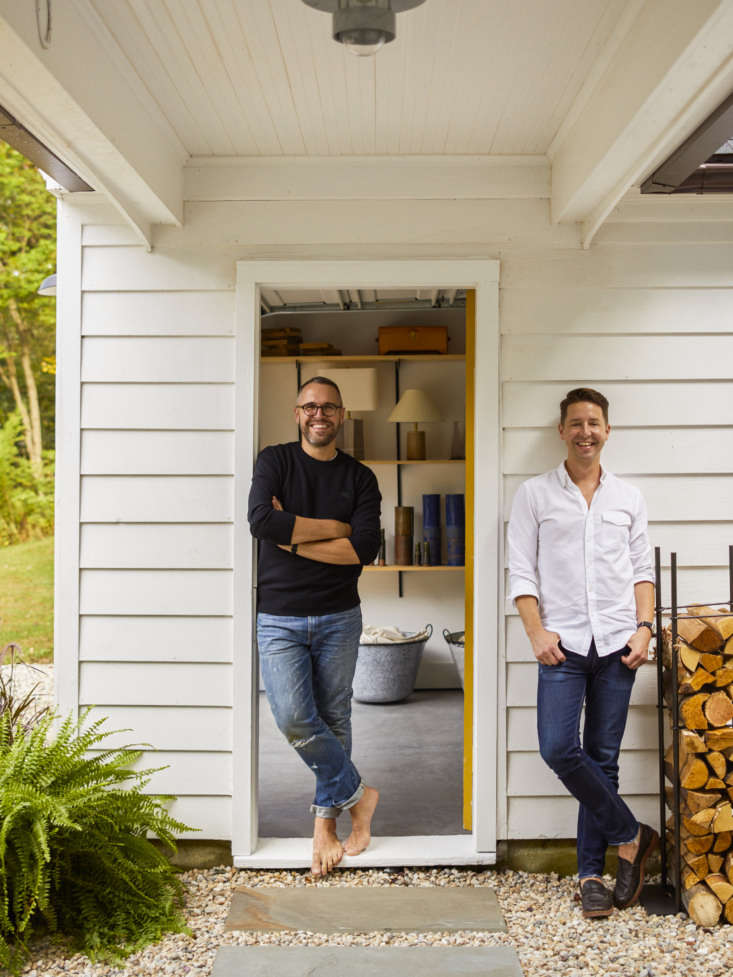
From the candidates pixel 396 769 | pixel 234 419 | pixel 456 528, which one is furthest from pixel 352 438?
pixel 234 419

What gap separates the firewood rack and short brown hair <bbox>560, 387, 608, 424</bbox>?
21.1 inches

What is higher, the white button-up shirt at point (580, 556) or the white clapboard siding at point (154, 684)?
the white button-up shirt at point (580, 556)

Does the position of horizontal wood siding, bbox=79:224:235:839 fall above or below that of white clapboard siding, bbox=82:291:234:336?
below

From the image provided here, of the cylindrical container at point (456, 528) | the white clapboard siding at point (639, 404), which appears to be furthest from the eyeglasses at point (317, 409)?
the cylindrical container at point (456, 528)

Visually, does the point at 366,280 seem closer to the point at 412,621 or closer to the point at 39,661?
the point at 412,621

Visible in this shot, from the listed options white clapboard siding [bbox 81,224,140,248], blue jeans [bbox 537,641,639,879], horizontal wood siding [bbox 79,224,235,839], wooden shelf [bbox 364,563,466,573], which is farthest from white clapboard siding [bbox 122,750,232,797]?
wooden shelf [bbox 364,563,466,573]

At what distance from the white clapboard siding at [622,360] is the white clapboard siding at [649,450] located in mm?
210

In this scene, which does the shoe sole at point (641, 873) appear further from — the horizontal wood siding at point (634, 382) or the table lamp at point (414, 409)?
the table lamp at point (414, 409)

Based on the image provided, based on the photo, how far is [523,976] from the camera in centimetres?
256

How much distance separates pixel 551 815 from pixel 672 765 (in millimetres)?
527

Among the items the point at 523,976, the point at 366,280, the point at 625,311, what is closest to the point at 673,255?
the point at 625,311

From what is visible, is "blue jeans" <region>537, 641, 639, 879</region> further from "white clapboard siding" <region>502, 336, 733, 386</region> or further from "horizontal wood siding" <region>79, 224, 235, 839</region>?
"horizontal wood siding" <region>79, 224, 235, 839</region>

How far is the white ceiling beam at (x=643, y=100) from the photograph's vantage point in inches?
77.8

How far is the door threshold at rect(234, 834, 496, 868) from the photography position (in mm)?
3285
